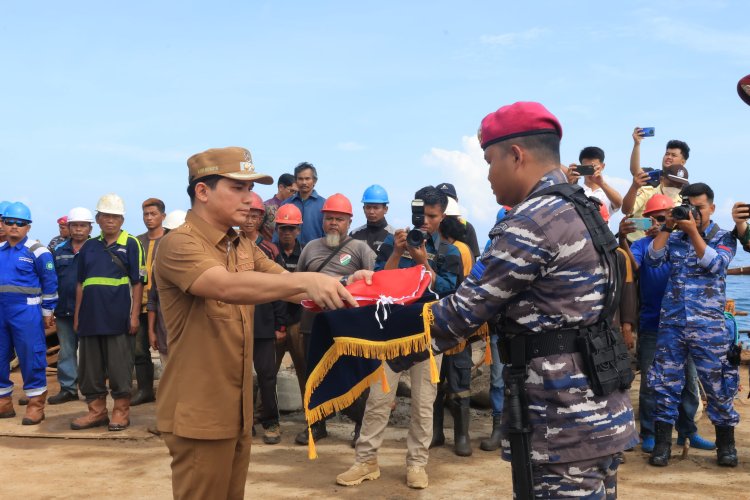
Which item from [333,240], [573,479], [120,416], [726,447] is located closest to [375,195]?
[333,240]

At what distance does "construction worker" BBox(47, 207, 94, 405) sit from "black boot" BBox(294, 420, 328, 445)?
4322 mm

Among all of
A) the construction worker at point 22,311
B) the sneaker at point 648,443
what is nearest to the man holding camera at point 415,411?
the sneaker at point 648,443

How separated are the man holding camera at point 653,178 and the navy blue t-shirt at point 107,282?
5927 millimetres

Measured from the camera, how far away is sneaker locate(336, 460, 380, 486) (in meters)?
6.48

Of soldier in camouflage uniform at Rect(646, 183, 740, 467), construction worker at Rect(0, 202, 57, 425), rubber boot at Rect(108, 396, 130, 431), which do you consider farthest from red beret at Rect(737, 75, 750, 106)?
construction worker at Rect(0, 202, 57, 425)

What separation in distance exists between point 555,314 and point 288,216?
5.95 m

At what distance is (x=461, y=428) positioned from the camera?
743 cm

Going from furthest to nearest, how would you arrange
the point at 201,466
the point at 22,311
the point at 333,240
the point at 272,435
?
the point at 22,311 → the point at 272,435 → the point at 333,240 → the point at 201,466

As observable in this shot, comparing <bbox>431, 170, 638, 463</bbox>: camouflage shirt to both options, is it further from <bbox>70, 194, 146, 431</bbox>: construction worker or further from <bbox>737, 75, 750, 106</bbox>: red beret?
<bbox>70, 194, 146, 431</bbox>: construction worker

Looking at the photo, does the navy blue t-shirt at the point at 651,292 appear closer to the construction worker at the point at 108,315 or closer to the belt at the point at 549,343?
the belt at the point at 549,343

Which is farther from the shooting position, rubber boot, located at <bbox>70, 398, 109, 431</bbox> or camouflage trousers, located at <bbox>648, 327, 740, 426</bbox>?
rubber boot, located at <bbox>70, 398, 109, 431</bbox>

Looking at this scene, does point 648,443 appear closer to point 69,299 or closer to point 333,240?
point 333,240

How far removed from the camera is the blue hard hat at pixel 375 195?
8.02 metres

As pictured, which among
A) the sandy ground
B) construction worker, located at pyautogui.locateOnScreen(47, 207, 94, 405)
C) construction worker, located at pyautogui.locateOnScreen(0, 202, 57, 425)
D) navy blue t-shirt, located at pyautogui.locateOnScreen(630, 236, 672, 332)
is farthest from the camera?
construction worker, located at pyautogui.locateOnScreen(47, 207, 94, 405)
